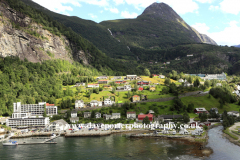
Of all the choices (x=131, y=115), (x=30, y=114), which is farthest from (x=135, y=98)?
(x=30, y=114)

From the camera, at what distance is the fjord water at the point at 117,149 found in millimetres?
55894

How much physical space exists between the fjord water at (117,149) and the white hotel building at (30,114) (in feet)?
90.1

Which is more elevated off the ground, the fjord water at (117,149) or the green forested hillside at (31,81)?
the green forested hillside at (31,81)

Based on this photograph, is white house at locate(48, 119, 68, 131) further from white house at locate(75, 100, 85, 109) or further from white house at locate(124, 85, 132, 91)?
white house at locate(124, 85, 132, 91)

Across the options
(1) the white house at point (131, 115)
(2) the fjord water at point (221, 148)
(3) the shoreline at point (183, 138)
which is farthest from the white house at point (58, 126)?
(2) the fjord water at point (221, 148)

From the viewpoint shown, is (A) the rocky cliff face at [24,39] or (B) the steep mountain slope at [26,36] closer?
(A) the rocky cliff face at [24,39]

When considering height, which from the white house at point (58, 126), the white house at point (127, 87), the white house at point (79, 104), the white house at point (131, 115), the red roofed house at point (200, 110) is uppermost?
the white house at point (127, 87)

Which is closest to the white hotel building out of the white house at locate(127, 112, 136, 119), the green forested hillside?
the green forested hillside

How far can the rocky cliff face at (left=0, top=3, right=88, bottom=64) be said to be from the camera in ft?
504

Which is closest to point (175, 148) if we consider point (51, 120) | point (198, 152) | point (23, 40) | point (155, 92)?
point (198, 152)

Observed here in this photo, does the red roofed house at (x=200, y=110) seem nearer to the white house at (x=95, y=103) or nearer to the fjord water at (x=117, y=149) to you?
the fjord water at (x=117, y=149)

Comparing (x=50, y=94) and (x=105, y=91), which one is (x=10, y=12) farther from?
(x=105, y=91)

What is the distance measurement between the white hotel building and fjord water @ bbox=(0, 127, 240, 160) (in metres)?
27.5

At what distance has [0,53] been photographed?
475 ft
